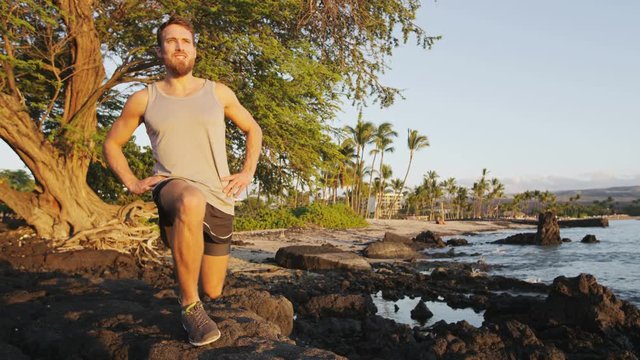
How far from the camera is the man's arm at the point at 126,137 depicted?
3.36m

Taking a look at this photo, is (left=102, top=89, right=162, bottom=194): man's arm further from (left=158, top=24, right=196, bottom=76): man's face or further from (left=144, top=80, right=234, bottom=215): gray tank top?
(left=158, top=24, right=196, bottom=76): man's face

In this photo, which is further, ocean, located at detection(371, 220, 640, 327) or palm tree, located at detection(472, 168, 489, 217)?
palm tree, located at detection(472, 168, 489, 217)

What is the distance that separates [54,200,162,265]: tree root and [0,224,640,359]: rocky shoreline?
39 centimetres

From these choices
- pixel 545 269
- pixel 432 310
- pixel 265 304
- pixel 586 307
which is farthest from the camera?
pixel 545 269

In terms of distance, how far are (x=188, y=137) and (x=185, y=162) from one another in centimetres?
15

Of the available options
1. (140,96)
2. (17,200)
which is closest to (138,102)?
(140,96)

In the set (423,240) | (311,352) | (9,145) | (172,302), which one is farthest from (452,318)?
(423,240)

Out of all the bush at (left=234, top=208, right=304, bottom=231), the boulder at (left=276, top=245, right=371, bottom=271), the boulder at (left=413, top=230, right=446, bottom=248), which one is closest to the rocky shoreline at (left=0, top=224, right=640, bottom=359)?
the boulder at (left=276, top=245, right=371, bottom=271)

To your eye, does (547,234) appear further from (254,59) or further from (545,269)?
(254,59)

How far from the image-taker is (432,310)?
941 cm

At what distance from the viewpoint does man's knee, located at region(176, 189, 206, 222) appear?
121 inches

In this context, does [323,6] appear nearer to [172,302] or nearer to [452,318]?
[452,318]

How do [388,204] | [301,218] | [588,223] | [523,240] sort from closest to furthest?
[523,240] → [301,218] → [588,223] → [388,204]

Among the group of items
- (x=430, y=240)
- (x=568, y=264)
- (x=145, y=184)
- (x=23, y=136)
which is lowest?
(x=568, y=264)
